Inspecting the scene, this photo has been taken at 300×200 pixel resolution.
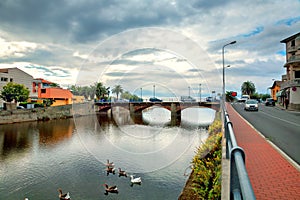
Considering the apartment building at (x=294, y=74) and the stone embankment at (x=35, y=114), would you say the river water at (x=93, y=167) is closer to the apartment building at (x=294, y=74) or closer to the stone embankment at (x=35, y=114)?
the stone embankment at (x=35, y=114)

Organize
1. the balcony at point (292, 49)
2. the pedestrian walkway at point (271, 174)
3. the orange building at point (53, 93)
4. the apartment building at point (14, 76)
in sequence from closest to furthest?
1. the pedestrian walkway at point (271, 174)
2. the balcony at point (292, 49)
3. the apartment building at point (14, 76)
4. the orange building at point (53, 93)

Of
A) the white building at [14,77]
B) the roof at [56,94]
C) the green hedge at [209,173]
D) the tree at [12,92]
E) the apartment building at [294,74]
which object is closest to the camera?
the green hedge at [209,173]

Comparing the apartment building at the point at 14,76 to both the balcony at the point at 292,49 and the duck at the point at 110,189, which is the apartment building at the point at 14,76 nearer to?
the duck at the point at 110,189

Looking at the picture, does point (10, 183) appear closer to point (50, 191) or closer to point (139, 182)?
point (50, 191)

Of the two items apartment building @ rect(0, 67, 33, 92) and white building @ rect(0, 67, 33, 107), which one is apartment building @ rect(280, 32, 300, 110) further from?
apartment building @ rect(0, 67, 33, 92)

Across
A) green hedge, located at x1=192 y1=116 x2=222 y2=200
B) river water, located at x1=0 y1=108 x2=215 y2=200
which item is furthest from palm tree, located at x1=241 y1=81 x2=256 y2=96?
green hedge, located at x1=192 y1=116 x2=222 y2=200

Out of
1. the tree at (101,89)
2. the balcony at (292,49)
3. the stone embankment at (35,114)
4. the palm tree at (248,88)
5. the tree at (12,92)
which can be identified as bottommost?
the stone embankment at (35,114)

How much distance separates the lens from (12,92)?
43.6 meters

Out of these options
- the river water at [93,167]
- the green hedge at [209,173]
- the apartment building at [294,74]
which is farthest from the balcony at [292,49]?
the green hedge at [209,173]

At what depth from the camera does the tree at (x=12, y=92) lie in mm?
43219

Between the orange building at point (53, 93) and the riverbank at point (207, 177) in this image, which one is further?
the orange building at point (53, 93)

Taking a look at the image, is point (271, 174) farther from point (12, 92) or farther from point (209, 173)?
point (12, 92)

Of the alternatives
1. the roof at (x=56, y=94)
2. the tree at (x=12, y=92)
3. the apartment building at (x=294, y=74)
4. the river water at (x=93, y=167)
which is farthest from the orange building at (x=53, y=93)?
the apartment building at (x=294, y=74)

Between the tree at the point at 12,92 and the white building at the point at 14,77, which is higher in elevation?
the white building at the point at 14,77
